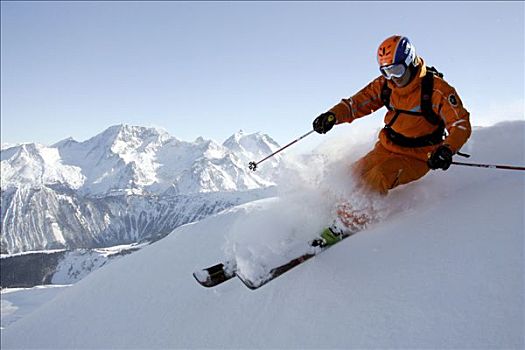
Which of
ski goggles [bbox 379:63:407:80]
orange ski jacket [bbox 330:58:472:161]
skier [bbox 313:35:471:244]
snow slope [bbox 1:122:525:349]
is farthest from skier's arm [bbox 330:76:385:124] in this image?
ski goggles [bbox 379:63:407:80]

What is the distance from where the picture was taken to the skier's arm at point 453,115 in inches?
161

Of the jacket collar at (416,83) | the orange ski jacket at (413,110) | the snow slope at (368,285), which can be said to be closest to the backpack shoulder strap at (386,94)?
the orange ski jacket at (413,110)

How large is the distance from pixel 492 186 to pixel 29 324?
803 cm

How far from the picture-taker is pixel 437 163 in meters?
3.87

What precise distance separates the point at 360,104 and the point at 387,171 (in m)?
1.35

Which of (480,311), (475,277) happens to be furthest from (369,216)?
(480,311)

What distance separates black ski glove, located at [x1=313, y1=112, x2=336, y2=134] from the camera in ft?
17.6

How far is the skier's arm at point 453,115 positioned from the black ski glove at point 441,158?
0.16 m

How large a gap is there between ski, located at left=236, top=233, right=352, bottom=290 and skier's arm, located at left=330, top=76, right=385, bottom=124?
5.88ft

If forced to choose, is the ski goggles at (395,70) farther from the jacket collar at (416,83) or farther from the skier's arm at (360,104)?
the skier's arm at (360,104)

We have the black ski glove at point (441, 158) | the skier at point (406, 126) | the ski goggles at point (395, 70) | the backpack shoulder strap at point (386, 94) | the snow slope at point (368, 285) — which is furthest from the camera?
the backpack shoulder strap at point (386, 94)

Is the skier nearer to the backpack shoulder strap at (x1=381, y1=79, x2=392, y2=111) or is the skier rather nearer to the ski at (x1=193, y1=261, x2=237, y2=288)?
the backpack shoulder strap at (x1=381, y1=79, x2=392, y2=111)

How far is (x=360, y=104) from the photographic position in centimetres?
540

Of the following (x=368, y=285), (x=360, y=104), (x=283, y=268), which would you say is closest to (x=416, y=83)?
(x=360, y=104)
